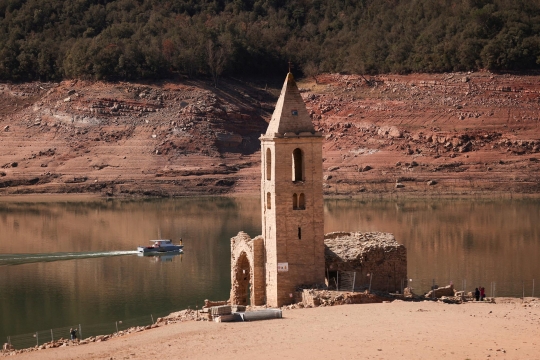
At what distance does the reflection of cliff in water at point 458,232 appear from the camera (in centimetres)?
5238

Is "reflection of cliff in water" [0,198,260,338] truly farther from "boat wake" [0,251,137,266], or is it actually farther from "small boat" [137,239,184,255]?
"boat wake" [0,251,137,266]

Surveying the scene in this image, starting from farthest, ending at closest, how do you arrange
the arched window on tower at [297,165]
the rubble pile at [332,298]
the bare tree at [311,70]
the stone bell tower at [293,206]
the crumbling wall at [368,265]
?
the bare tree at [311,70] < the crumbling wall at [368,265] < the arched window on tower at [297,165] < the stone bell tower at [293,206] < the rubble pile at [332,298]

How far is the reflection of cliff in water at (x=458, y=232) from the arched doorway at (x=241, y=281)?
8389 millimetres

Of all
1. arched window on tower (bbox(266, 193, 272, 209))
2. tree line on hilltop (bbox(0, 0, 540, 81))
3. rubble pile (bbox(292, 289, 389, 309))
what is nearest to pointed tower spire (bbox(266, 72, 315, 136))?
arched window on tower (bbox(266, 193, 272, 209))

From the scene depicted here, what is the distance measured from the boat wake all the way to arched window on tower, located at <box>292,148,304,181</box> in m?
22.3

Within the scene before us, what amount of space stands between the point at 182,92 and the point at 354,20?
22438 millimetres

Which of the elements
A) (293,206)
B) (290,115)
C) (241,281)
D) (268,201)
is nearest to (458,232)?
(241,281)

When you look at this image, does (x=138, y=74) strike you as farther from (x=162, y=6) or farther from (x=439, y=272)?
(x=439, y=272)

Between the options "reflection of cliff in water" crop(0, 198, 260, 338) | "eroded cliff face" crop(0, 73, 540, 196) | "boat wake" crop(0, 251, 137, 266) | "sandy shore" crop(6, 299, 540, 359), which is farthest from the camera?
"eroded cliff face" crop(0, 73, 540, 196)

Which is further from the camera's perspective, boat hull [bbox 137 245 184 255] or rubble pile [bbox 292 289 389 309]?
boat hull [bbox 137 245 184 255]

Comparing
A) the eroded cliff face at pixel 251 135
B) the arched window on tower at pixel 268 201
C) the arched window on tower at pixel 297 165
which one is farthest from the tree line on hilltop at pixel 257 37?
the arched window on tower at pixel 268 201

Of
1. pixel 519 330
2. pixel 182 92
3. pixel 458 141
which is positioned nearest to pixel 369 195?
pixel 458 141

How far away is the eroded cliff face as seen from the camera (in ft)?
302

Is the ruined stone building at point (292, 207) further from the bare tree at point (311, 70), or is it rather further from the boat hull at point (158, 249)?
the bare tree at point (311, 70)
